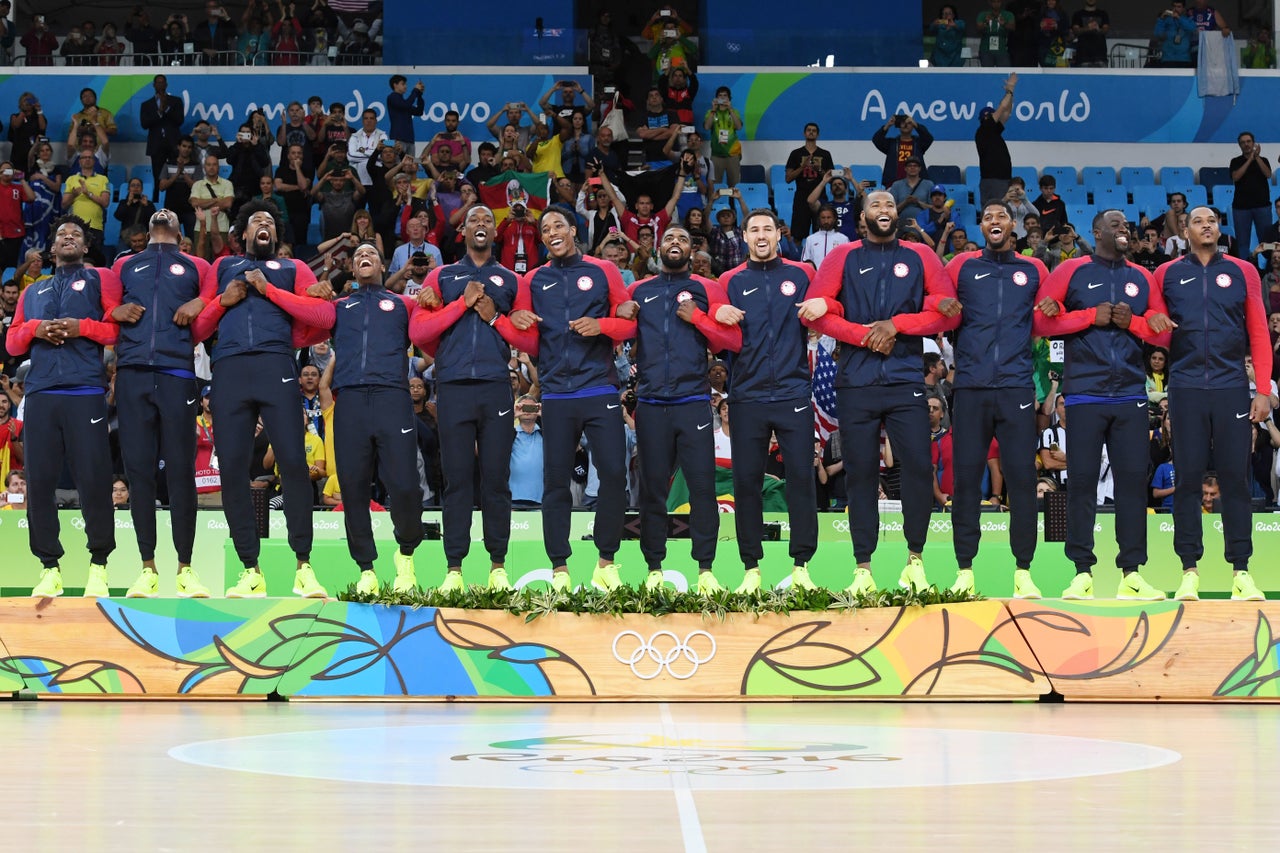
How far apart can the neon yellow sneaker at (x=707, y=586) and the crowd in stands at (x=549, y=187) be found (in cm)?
469

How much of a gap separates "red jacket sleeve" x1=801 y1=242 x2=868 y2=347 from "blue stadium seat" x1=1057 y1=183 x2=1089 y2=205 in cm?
1220

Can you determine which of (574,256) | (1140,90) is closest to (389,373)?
(574,256)

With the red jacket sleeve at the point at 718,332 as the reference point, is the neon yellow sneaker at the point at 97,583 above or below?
below

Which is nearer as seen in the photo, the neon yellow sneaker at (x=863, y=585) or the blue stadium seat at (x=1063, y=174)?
the neon yellow sneaker at (x=863, y=585)

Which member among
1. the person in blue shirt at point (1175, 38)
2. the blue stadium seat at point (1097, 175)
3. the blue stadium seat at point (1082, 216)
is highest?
the person in blue shirt at point (1175, 38)

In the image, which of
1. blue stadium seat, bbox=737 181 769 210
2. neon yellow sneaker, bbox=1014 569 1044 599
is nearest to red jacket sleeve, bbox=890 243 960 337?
neon yellow sneaker, bbox=1014 569 1044 599

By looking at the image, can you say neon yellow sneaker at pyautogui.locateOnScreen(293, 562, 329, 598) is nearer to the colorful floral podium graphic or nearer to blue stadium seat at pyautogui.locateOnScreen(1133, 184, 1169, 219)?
the colorful floral podium graphic

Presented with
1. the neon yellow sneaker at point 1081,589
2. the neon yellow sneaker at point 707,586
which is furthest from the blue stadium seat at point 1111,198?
the neon yellow sneaker at point 707,586

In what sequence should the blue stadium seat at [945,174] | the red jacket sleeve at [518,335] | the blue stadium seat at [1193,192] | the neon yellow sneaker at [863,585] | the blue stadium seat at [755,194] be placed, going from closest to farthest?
1. the neon yellow sneaker at [863,585]
2. the red jacket sleeve at [518,335]
3. the blue stadium seat at [755,194]
4. the blue stadium seat at [1193,192]
5. the blue stadium seat at [945,174]

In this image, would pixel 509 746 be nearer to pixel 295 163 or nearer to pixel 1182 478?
pixel 1182 478

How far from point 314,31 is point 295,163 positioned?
3.75m

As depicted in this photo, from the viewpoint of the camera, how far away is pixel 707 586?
9062 mm

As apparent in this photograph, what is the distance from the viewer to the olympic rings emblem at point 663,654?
29.0 ft

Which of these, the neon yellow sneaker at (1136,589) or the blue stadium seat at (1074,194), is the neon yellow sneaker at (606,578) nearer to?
the neon yellow sneaker at (1136,589)
